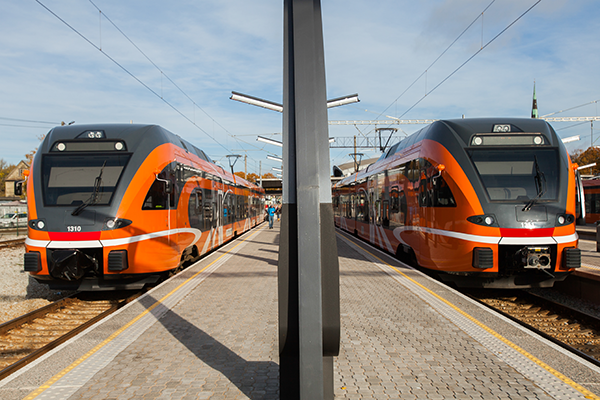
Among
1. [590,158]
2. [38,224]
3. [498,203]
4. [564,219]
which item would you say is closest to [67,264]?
[38,224]

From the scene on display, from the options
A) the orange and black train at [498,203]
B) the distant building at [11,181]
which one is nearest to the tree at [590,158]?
the orange and black train at [498,203]

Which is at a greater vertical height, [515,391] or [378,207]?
[378,207]

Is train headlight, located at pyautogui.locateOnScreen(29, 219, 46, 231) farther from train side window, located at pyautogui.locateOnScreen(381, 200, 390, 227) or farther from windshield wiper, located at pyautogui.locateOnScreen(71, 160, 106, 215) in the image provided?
train side window, located at pyautogui.locateOnScreen(381, 200, 390, 227)

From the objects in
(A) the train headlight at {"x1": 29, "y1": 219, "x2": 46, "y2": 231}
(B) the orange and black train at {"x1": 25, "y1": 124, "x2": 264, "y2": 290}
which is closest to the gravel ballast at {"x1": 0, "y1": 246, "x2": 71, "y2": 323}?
(B) the orange and black train at {"x1": 25, "y1": 124, "x2": 264, "y2": 290}

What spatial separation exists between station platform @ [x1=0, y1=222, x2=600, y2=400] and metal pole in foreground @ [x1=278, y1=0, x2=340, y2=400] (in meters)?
0.82

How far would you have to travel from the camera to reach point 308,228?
10.2ft

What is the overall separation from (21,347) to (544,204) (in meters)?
8.46

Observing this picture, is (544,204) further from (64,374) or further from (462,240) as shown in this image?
(64,374)

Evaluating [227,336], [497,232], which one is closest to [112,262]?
[227,336]

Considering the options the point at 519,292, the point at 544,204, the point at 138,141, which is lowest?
the point at 519,292

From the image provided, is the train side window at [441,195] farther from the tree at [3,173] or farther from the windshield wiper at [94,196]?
the tree at [3,173]

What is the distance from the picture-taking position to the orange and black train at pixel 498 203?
776cm

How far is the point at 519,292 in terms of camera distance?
9.27m

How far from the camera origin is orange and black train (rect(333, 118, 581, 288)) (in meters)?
7.76
